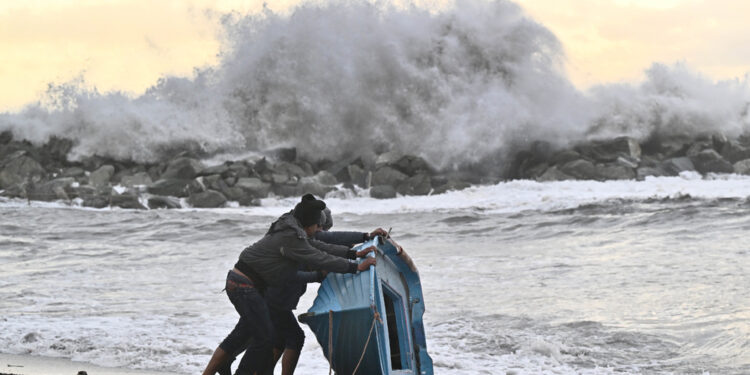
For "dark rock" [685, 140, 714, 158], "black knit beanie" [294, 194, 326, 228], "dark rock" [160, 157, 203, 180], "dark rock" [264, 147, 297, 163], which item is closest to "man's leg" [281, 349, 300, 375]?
"black knit beanie" [294, 194, 326, 228]

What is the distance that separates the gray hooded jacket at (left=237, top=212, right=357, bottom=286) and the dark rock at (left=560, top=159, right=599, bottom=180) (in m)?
18.4

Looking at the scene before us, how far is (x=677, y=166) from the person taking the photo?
2358 cm

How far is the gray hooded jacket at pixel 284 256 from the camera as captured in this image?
5.01 meters

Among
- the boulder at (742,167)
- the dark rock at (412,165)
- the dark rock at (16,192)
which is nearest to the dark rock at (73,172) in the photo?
the dark rock at (16,192)

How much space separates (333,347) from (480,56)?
25064 millimetres

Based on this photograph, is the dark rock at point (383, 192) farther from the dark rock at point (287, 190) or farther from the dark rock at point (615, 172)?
the dark rock at point (615, 172)

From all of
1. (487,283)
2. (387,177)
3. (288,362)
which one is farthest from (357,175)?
(288,362)

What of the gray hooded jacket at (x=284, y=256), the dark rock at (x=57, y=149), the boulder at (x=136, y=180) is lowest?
the gray hooded jacket at (x=284, y=256)

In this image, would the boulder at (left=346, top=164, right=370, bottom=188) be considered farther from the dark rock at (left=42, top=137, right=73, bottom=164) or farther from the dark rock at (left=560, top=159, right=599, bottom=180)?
the dark rock at (left=42, top=137, right=73, bottom=164)

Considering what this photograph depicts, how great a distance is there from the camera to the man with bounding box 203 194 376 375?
16.5ft

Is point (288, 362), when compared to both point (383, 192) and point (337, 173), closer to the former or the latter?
point (383, 192)

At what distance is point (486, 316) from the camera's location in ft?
28.5

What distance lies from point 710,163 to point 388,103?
10.8m

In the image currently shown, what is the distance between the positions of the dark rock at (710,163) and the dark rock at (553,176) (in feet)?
12.5
